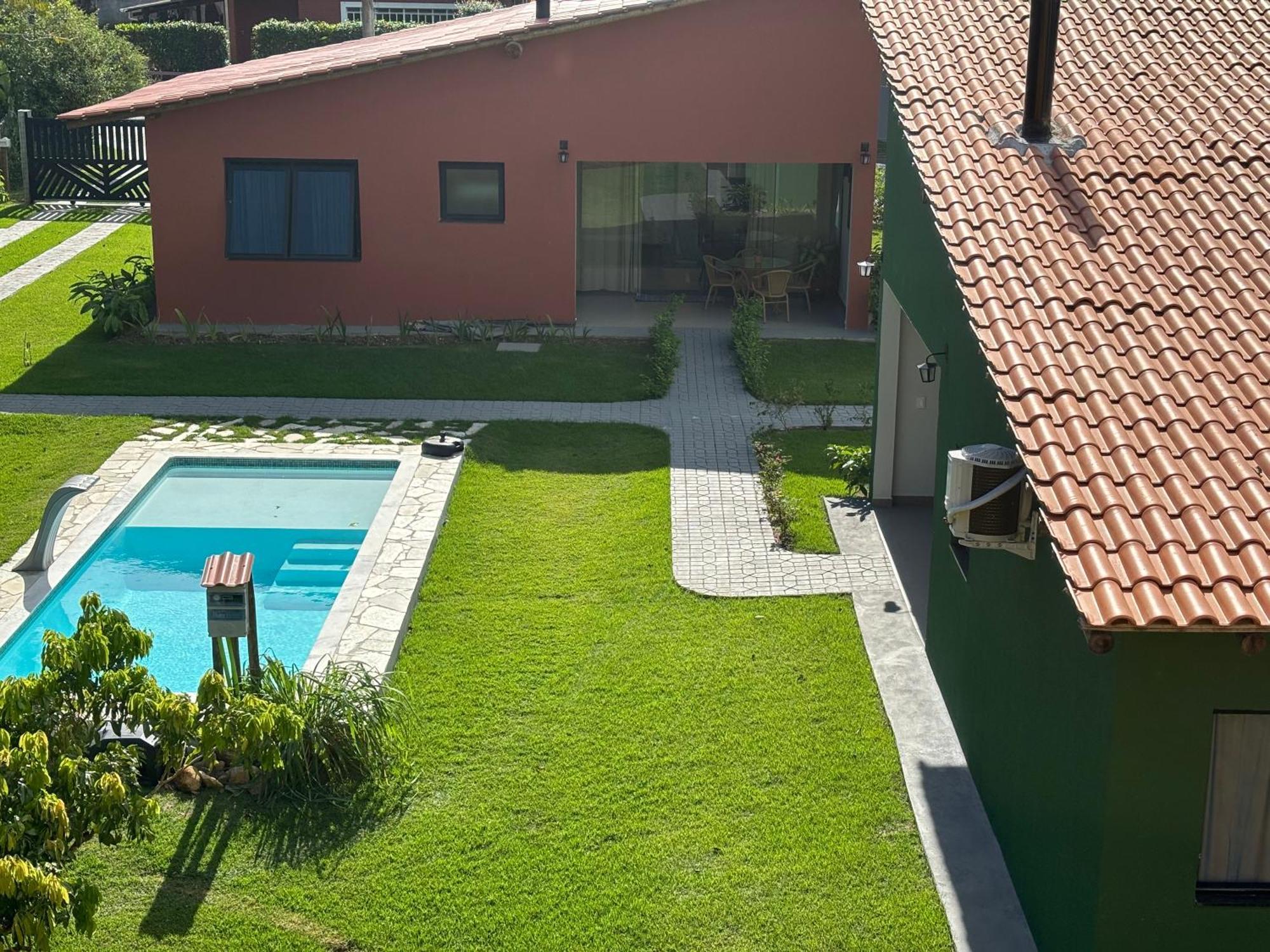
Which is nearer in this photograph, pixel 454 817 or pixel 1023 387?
pixel 1023 387

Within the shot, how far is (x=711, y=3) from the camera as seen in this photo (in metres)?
20.5

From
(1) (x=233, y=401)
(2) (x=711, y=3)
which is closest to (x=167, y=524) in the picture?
(1) (x=233, y=401)

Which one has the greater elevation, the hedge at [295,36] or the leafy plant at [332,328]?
the hedge at [295,36]

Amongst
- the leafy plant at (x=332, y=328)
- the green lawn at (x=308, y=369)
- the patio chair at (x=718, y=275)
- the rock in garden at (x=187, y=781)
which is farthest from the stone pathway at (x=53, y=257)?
the rock in garden at (x=187, y=781)

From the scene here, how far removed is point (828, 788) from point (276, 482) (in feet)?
27.1

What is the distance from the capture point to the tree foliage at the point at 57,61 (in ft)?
109

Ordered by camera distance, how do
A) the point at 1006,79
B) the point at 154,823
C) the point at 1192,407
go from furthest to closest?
1. the point at 1006,79
2. the point at 154,823
3. the point at 1192,407

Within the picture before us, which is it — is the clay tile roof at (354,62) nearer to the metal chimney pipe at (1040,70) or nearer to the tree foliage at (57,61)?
the metal chimney pipe at (1040,70)

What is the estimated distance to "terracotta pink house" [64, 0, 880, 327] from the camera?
20672mm

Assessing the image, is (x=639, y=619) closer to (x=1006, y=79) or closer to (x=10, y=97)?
(x=1006, y=79)

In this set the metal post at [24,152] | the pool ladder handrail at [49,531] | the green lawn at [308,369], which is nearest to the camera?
the pool ladder handrail at [49,531]

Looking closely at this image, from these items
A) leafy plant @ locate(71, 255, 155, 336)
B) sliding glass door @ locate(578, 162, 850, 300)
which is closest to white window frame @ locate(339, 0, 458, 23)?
sliding glass door @ locate(578, 162, 850, 300)

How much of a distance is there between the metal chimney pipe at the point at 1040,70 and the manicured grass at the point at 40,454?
914cm

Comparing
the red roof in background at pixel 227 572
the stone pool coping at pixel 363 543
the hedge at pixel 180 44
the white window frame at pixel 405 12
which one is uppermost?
the white window frame at pixel 405 12
